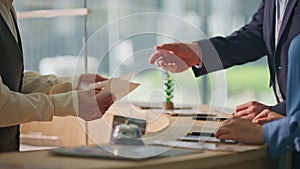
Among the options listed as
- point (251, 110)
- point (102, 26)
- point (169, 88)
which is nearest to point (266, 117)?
point (251, 110)

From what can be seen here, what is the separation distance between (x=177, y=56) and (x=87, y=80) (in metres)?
0.37

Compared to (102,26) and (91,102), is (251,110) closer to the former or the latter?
(91,102)

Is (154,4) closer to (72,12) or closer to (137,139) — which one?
(72,12)

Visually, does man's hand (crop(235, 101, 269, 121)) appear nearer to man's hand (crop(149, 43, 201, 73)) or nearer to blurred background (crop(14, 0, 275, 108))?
man's hand (crop(149, 43, 201, 73))

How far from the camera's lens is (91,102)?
184cm

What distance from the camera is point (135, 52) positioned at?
6.15 feet

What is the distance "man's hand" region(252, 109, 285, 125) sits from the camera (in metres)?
1.79

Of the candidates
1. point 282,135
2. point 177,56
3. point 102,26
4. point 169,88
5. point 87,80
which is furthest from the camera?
point 102,26

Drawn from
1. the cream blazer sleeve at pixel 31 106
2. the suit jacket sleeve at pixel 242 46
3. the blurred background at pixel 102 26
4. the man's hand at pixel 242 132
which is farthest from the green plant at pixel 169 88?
the man's hand at pixel 242 132

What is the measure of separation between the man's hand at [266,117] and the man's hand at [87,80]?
486 millimetres

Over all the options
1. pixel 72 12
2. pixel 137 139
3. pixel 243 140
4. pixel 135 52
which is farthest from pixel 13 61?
pixel 72 12

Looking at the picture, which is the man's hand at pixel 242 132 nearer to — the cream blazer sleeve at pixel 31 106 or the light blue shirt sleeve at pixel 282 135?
the light blue shirt sleeve at pixel 282 135

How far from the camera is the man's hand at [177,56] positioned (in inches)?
86.0

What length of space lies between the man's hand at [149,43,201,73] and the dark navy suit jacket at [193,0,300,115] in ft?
0.10
